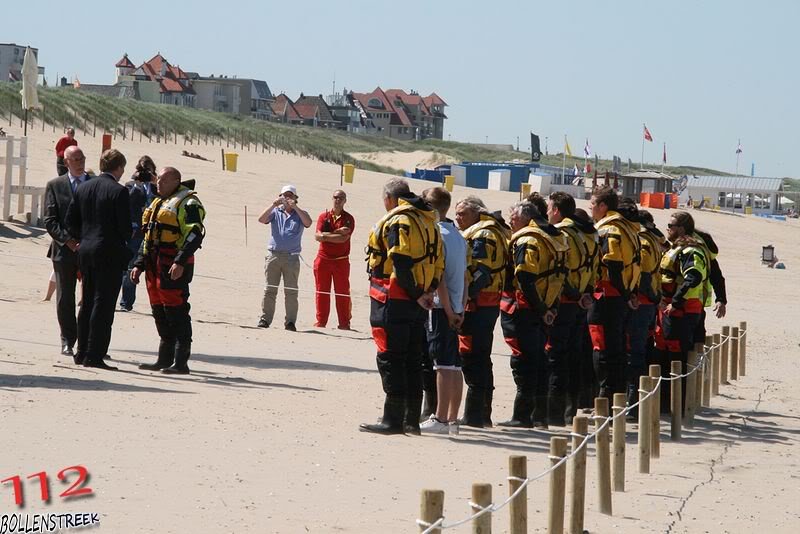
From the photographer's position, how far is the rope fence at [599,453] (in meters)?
5.36

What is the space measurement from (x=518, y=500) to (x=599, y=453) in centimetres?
212

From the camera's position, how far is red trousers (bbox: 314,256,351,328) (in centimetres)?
1695

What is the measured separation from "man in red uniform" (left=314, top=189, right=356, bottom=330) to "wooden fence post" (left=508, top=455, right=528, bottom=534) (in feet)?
35.3

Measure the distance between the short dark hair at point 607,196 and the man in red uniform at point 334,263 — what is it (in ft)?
19.3

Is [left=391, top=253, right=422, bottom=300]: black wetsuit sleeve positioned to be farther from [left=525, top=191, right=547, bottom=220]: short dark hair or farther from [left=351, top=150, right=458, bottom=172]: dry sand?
[left=351, top=150, right=458, bottom=172]: dry sand

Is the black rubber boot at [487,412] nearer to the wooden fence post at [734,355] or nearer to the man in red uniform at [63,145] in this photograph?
the wooden fence post at [734,355]

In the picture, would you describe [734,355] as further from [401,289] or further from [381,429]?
[401,289]

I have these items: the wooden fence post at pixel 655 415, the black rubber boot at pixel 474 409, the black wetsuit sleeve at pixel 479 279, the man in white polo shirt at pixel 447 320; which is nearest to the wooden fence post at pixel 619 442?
the wooden fence post at pixel 655 415

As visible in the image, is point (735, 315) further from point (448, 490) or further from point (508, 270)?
point (448, 490)

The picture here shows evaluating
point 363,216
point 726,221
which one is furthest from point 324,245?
point 726,221

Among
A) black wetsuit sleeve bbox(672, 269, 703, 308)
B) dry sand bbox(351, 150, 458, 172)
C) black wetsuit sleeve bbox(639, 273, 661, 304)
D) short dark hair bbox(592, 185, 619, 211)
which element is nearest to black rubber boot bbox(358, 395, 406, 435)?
short dark hair bbox(592, 185, 619, 211)

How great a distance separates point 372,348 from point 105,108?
43.0 m

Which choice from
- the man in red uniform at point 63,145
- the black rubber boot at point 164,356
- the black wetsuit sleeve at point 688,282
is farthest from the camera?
the man in red uniform at point 63,145

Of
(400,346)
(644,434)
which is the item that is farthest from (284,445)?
(644,434)
